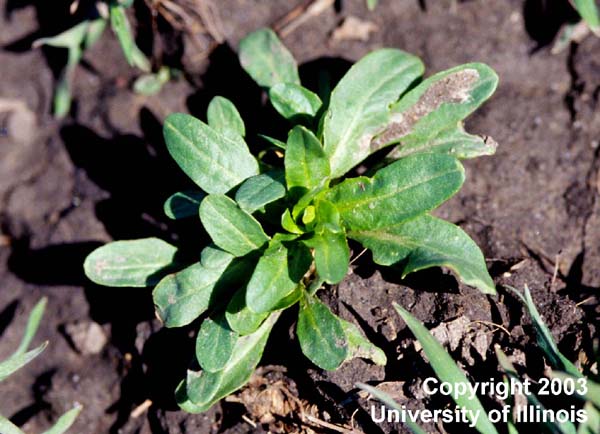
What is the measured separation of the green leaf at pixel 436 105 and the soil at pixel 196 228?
0.40 meters

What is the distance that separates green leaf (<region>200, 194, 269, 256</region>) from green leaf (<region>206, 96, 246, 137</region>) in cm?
41

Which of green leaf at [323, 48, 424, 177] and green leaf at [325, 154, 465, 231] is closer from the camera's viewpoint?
green leaf at [325, 154, 465, 231]

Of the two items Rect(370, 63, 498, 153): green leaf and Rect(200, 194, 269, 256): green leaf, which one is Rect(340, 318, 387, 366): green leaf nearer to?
Rect(200, 194, 269, 256): green leaf

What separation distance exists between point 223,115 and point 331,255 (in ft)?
2.36

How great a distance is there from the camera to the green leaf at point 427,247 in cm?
187

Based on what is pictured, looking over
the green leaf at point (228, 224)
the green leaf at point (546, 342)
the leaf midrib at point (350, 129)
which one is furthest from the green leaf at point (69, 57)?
the green leaf at point (546, 342)

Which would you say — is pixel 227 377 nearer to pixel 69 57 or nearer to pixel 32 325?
pixel 32 325

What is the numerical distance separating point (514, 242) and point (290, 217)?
0.95 meters

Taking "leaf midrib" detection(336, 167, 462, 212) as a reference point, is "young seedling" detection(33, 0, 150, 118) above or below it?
above

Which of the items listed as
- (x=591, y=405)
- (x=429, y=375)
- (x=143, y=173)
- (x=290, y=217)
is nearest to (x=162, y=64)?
(x=143, y=173)

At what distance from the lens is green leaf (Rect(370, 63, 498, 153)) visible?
220cm

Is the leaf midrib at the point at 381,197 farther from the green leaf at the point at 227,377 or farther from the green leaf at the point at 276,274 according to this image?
the green leaf at the point at 227,377

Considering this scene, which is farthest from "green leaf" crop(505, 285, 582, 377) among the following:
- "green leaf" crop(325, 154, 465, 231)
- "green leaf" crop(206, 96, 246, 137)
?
"green leaf" crop(206, 96, 246, 137)

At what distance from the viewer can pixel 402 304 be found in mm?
2146
